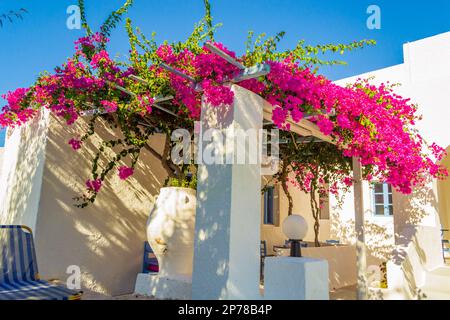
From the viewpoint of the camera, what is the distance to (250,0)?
6.44m

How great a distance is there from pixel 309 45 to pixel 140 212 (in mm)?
4497

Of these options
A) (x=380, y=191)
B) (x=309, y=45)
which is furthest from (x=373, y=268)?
(x=309, y=45)

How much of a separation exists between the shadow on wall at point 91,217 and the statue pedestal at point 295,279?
364cm

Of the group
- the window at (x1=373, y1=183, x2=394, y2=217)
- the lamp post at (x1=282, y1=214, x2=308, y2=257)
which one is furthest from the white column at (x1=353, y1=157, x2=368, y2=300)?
the window at (x1=373, y1=183, x2=394, y2=217)

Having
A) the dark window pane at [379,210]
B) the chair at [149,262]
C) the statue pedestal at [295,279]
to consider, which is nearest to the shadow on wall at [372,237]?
the dark window pane at [379,210]

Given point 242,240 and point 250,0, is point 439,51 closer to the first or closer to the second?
point 250,0

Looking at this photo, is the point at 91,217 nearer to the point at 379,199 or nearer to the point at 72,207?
the point at 72,207

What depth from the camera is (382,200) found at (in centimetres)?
1009

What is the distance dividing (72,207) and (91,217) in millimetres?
402

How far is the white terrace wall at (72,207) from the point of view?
5672 mm

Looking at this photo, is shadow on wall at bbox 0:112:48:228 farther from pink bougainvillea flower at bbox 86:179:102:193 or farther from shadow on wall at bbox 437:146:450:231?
shadow on wall at bbox 437:146:450:231

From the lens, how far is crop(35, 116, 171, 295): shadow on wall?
5.67 m

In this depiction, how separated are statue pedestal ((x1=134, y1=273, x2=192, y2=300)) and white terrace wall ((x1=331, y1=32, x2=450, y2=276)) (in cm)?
445
